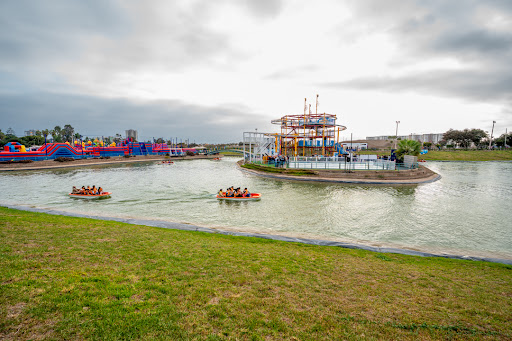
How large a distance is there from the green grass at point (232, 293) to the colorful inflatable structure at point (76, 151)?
60.3m

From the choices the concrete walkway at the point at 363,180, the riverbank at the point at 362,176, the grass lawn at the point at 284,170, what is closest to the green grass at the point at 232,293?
the concrete walkway at the point at 363,180

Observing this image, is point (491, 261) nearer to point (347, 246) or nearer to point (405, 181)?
point (347, 246)

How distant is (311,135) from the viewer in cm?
5425

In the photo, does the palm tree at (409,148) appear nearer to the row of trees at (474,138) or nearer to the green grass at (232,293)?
the green grass at (232,293)

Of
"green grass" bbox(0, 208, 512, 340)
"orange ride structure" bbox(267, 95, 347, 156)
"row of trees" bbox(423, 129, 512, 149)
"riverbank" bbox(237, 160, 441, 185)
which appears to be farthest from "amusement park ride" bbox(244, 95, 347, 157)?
"row of trees" bbox(423, 129, 512, 149)

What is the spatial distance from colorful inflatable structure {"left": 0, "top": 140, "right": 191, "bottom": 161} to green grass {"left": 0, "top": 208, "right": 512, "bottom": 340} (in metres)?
60.3

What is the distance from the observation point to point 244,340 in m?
3.78

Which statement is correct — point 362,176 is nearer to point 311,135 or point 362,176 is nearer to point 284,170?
point 284,170

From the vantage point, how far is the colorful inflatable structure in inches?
2010

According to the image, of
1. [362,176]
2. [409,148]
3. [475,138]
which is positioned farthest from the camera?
[475,138]

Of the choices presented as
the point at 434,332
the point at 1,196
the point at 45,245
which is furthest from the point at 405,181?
the point at 1,196

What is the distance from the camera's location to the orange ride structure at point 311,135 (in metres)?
46.1

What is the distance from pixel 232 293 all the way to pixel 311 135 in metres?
52.0

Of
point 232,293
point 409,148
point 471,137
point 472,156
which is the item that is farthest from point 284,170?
point 471,137
